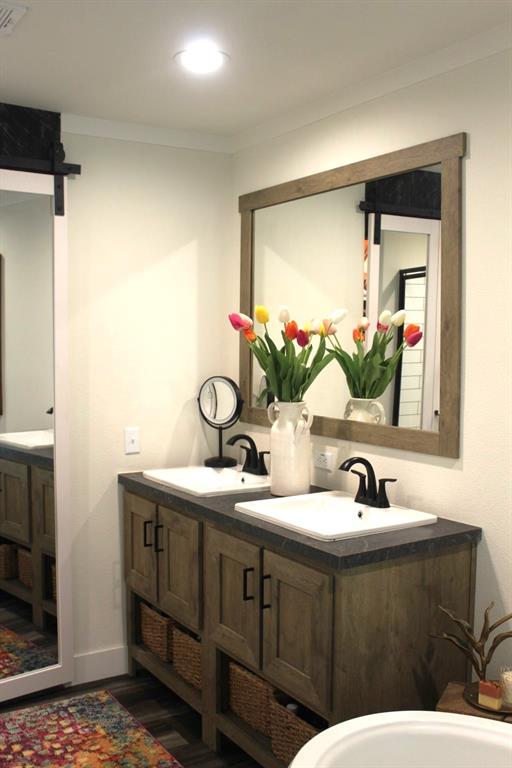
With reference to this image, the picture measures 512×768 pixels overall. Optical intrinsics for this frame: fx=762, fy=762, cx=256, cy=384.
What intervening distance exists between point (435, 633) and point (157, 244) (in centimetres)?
203

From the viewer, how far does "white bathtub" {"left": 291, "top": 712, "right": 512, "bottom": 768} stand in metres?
1.73

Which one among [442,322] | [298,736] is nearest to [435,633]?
[298,736]

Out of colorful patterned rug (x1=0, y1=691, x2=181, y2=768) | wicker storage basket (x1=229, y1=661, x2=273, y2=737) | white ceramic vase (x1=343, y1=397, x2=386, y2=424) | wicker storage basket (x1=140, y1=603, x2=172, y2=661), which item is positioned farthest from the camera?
wicker storage basket (x1=140, y1=603, x2=172, y2=661)

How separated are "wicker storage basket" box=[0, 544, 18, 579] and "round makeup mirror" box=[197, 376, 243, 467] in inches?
36.3

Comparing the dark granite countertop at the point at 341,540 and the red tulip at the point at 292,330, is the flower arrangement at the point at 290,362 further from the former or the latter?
the dark granite countertop at the point at 341,540

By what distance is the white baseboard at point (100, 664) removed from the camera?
3.27 m

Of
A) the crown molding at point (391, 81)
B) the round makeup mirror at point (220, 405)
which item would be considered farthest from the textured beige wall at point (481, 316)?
the round makeup mirror at point (220, 405)

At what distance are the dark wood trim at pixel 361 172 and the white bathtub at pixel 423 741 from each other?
1.63 m

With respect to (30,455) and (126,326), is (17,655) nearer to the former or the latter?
(30,455)

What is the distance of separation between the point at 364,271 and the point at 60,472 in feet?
4.90

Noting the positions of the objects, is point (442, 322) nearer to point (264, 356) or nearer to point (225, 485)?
point (264, 356)

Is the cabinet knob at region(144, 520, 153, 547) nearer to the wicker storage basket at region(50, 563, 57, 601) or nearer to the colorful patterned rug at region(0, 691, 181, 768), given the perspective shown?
the wicker storage basket at region(50, 563, 57, 601)

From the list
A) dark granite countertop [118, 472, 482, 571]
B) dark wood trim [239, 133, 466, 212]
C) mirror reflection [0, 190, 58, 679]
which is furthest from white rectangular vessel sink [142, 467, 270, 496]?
dark wood trim [239, 133, 466, 212]

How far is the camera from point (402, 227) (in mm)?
2637
